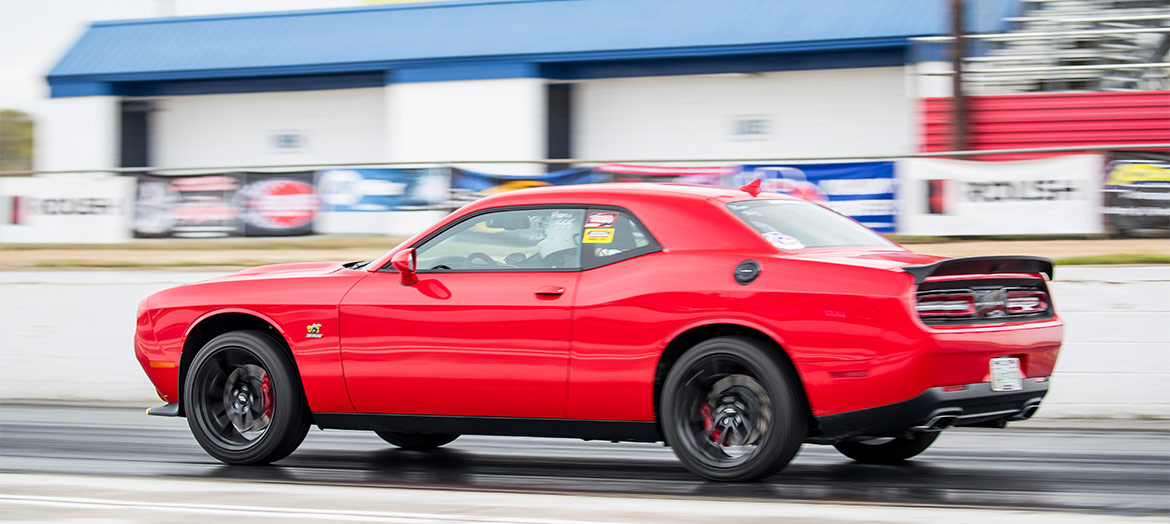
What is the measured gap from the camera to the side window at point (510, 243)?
6.54 meters

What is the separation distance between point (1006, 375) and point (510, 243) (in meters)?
2.53

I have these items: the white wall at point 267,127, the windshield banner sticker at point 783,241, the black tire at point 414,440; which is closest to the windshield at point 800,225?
the windshield banner sticker at point 783,241

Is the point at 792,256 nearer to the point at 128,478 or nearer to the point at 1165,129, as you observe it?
the point at 128,478

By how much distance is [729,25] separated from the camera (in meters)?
23.8

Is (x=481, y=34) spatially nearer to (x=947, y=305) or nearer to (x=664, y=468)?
(x=664, y=468)

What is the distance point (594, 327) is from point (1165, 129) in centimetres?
1587

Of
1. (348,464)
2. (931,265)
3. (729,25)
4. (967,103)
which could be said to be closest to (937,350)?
(931,265)

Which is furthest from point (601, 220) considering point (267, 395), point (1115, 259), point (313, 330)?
point (1115, 259)

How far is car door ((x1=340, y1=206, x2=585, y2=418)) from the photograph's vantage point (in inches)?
253

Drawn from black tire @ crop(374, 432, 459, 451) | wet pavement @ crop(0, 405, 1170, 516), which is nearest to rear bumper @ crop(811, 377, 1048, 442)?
wet pavement @ crop(0, 405, 1170, 516)

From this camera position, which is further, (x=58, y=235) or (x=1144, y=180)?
(x=58, y=235)

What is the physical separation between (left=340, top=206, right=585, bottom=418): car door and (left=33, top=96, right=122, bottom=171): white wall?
23109 millimetres

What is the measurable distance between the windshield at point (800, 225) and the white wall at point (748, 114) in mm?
16166

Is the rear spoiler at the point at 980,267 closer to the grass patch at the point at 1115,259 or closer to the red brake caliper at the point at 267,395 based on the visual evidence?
the red brake caliper at the point at 267,395
